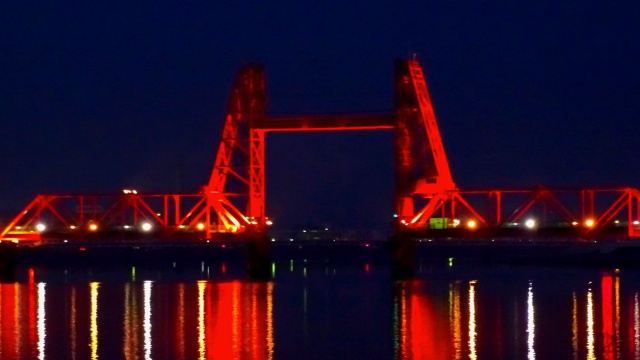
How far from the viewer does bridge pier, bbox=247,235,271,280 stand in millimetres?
107062

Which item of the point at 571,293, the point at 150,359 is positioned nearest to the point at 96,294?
the point at 571,293

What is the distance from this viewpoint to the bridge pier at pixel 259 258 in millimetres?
107062

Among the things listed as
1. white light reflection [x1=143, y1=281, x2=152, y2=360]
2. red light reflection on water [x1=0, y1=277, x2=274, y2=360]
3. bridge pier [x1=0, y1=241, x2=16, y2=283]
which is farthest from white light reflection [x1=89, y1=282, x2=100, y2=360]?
bridge pier [x1=0, y1=241, x2=16, y2=283]

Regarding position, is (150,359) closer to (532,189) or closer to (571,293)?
(571,293)

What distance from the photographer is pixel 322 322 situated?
6619 cm

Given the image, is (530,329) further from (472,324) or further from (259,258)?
(259,258)

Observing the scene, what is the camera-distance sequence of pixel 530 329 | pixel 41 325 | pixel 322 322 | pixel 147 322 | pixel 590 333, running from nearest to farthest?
1. pixel 590 333
2. pixel 530 329
3. pixel 41 325
4. pixel 147 322
5. pixel 322 322

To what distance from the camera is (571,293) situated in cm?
8794

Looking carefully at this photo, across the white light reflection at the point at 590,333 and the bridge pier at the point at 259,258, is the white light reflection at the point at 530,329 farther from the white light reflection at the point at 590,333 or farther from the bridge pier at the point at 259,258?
the bridge pier at the point at 259,258

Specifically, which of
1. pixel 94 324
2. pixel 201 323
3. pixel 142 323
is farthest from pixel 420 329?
pixel 94 324

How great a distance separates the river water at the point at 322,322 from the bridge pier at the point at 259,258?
751 centimetres

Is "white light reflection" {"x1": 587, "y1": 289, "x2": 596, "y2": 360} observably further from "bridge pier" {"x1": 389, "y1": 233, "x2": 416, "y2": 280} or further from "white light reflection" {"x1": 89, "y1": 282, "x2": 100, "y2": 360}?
"bridge pier" {"x1": 389, "y1": 233, "x2": 416, "y2": 280}

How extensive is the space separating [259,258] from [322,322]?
41.6m

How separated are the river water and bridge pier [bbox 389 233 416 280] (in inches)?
185
